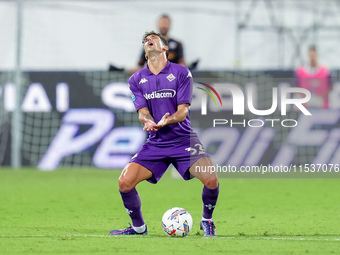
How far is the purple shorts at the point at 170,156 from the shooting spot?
7902mm

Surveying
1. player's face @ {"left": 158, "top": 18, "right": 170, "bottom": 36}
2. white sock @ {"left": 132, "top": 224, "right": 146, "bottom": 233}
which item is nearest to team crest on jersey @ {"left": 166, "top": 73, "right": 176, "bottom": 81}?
white sock @ {"left": 132, "top": 224, "right": 146, "bottom": 233}

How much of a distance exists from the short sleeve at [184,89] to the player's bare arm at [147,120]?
1.06 feet

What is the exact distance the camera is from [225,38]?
20.8m

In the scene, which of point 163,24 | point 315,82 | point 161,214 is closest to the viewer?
point 161,214

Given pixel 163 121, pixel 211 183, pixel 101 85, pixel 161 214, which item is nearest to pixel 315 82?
pixel 101 85

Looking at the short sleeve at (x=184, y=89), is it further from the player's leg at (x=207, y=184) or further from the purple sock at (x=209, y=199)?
the purple sock at (x=209, y=199)

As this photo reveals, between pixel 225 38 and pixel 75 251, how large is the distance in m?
14.6

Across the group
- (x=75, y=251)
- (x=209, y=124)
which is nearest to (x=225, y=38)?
(x=209, y=124)

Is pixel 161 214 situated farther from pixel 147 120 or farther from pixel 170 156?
pixel 147 120

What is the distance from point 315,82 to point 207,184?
30.9ft

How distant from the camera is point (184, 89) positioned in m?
8.00

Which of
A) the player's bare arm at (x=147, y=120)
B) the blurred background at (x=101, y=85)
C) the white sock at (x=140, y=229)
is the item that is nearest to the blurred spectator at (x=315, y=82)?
the blurred background at (x=101, y=85)

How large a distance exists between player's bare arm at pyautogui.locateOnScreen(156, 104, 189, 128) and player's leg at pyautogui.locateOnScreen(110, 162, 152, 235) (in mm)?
491

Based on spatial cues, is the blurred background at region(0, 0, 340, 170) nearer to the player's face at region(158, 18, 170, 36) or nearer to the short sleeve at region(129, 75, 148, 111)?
the player's face at region(158, 18, 170, 36)
